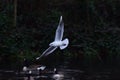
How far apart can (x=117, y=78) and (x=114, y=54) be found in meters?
13.6

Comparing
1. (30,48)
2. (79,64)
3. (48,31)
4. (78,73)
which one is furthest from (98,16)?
(78,73)

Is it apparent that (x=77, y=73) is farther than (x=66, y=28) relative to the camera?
No

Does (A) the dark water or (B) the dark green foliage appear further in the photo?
(B) the dark green foliage

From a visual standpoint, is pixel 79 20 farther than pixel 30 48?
Yes

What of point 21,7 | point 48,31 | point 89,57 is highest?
point 21,7

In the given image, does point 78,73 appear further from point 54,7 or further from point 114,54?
point 54,7

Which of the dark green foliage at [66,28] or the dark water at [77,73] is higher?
the dark green foliage at [66,28]

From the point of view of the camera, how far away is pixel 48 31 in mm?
38500

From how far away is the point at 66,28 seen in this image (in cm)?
3994

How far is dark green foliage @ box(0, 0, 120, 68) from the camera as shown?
117ft

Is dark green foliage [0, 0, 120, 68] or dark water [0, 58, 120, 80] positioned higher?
dark green foliage [0, 0, 120, 68]

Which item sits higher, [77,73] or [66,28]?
[66,28]

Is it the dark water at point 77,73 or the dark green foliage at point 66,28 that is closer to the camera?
the dark water at point 77,73

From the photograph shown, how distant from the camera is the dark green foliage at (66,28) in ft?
117
